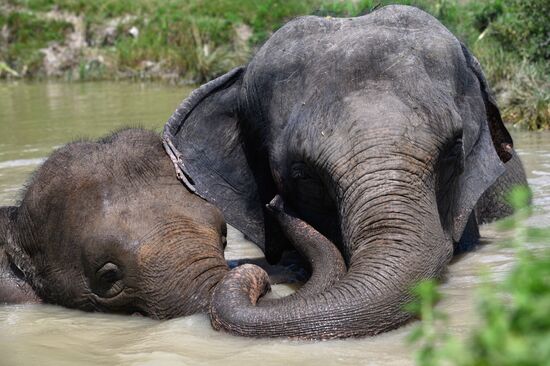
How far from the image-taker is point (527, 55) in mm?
15930

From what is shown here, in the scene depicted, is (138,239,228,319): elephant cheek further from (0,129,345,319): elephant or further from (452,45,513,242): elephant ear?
(452,45,513,242): elephant ear

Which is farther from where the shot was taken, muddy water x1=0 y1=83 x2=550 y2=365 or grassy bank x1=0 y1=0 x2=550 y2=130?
grassy bank x1=0 y1=0 x2=550 y2=130

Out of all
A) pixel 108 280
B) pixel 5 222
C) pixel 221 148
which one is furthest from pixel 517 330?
pixel 5 222

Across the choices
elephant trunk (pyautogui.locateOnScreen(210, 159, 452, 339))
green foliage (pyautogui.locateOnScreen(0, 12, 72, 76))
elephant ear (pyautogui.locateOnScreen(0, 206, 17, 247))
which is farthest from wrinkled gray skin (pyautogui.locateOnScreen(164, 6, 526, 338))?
green foliage (pyautogui.locateOnScreen(0, 12, 72, 76))

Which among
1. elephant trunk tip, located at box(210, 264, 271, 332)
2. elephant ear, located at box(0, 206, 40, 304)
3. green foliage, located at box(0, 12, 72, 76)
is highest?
elephant trunk tip, located at box(210, 264, 271, 332)

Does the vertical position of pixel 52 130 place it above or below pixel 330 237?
below

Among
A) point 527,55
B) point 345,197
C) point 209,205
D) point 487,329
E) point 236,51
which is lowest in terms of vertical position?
point 236,51

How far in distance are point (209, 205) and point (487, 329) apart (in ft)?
14.3

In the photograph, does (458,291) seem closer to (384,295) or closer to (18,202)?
(384,295)

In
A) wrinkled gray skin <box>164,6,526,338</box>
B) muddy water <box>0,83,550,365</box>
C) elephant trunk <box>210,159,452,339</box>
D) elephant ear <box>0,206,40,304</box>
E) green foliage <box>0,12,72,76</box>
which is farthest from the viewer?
green foliage <box>0,12,72,76</box>

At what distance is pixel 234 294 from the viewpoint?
4930 millimetres

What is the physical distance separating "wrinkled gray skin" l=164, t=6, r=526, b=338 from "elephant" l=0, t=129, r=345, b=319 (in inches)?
10.8

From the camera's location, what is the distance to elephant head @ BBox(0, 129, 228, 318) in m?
5.46

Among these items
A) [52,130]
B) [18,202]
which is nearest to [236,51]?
[52,130]
